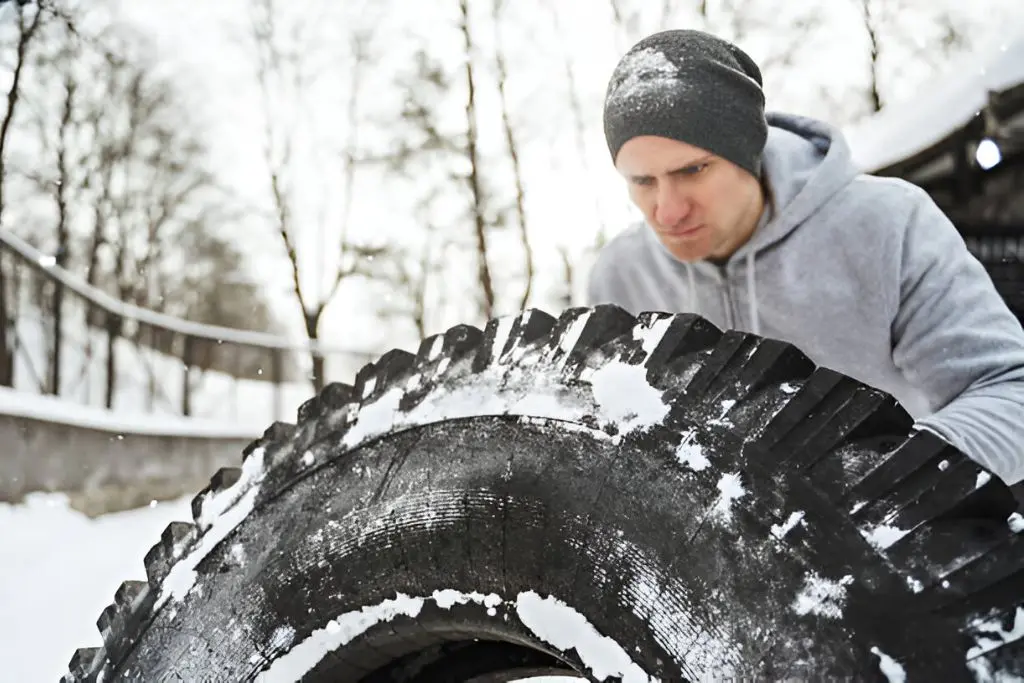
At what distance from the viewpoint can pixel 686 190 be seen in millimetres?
1636

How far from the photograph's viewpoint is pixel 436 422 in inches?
35.7

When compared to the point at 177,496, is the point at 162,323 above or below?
above

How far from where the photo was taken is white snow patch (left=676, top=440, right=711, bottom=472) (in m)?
0.72

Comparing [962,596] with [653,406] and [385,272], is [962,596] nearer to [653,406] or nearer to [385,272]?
[653,406]

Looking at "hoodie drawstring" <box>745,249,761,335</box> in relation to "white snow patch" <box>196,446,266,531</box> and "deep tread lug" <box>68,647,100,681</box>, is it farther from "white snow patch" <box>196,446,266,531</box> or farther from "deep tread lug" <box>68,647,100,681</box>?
"deep tread lug" <box>68,647,100,681</box>

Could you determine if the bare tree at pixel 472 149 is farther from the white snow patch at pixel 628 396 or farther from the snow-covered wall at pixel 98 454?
the white snow patch at pixel 628 396

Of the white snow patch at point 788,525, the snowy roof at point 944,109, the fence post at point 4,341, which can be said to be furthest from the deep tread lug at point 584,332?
the fence post at point 4,341

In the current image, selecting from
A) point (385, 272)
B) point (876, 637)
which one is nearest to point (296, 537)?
point (876, 637)

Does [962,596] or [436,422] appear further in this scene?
[436,422]

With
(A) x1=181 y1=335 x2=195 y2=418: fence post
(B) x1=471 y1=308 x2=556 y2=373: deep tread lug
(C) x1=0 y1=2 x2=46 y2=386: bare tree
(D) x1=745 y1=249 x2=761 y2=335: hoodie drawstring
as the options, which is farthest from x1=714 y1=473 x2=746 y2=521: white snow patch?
(A) x1=181 y1=335 x2=195 y2=418: fence post

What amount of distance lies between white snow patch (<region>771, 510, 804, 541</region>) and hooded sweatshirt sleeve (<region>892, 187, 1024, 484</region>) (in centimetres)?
72

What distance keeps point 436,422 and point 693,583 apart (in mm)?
329

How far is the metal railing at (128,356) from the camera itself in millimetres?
5785

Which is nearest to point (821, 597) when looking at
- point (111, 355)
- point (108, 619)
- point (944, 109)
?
point (108, 619)
